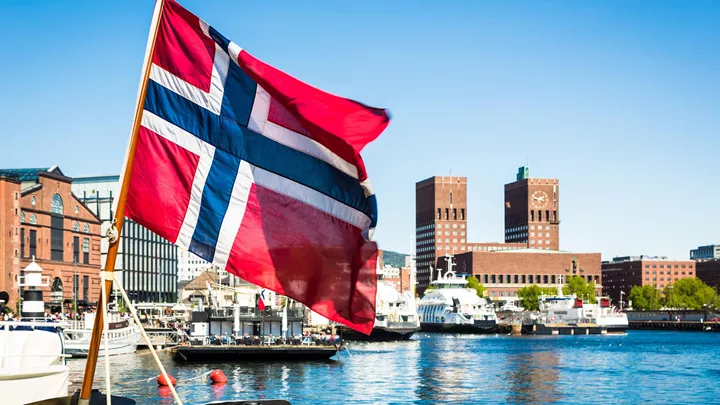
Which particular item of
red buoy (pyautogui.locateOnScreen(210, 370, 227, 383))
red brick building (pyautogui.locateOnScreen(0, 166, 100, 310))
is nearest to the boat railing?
red buoy (pyautogui.locateOnScreen(210, 370, 227, 383))

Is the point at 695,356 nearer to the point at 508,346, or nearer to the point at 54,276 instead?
the point at 508,346

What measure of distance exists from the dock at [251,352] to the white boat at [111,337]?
25.0 ft

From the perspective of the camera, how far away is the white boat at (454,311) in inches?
6959

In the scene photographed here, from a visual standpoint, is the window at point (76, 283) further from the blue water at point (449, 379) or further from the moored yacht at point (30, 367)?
the moored yacht at point (30, 367)

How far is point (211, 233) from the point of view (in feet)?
45.0

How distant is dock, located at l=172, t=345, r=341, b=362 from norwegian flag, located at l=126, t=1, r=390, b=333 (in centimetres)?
6494

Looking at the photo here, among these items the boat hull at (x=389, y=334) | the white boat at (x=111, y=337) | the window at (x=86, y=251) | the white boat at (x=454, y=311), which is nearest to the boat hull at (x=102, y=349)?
the white boat at (x=111, y=337)

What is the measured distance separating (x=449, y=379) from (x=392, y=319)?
72194mm

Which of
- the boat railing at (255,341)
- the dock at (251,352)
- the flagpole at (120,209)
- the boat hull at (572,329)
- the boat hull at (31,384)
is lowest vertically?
the boat hull at (572,329)

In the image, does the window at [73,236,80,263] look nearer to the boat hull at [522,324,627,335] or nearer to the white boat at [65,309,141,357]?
the white boat at [65,309,141,357]

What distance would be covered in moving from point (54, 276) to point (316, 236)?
121401 millimetres

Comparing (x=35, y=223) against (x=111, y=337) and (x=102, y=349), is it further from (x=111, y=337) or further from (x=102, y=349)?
(x=102, y=349)

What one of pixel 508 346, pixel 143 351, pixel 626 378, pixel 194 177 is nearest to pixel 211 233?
pixel 194 177

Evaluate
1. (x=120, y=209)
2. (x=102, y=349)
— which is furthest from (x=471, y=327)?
(x=120, y=209)
